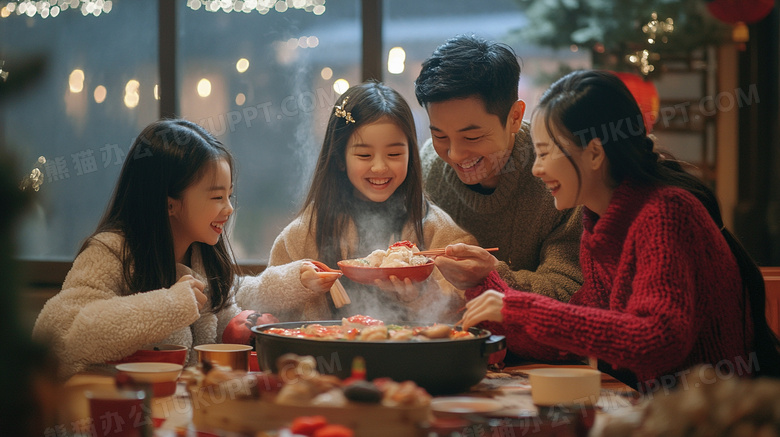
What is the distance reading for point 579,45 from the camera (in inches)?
160

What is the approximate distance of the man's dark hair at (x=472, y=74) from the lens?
2.15 metres

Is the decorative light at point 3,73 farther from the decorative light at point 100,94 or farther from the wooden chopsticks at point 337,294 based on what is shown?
the decorative light at point 100,94

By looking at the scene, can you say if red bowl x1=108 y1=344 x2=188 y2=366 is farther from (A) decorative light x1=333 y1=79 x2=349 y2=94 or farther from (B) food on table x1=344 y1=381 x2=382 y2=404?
(A) decorative light x1=333 y1=79 x2=349 y2=94

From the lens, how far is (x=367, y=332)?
140 centimetres

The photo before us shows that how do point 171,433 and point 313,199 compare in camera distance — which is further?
point 313,199

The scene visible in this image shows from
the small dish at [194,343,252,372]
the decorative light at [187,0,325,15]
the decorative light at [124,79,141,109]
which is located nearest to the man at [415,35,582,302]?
the small dish at [194,343,252,372]

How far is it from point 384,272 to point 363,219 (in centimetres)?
56

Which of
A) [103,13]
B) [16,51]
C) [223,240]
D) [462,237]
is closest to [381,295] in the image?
[462,237]

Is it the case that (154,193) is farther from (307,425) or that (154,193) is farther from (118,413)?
(307,425)

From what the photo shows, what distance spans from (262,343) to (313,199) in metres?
0.99

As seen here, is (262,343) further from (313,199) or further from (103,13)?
(103,13)

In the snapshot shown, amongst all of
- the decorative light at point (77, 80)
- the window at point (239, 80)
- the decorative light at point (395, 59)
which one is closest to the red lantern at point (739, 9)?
the window at point (239, 80)

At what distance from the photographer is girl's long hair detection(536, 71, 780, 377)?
62.4 inches

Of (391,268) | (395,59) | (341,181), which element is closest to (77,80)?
(395,59)
